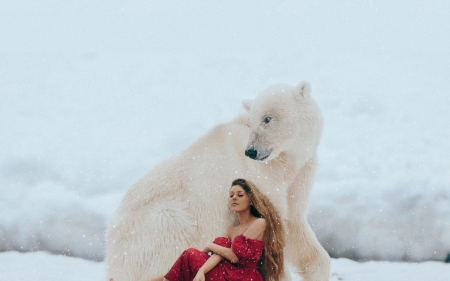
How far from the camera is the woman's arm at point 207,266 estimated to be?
1826 millimetres

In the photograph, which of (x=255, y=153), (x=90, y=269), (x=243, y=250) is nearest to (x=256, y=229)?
(x=243, y=250)

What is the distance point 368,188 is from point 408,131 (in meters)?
0.55

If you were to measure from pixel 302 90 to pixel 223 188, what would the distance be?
680 millimetres

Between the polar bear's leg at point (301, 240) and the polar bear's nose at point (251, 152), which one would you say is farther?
the polar bear's leg at point (301, 240)

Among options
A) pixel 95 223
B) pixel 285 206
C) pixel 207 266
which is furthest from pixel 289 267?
pixel 95 223

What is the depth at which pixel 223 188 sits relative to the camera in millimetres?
2424

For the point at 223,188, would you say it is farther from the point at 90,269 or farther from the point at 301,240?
the point at 90,269

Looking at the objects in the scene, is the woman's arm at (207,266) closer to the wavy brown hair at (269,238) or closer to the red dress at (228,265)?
the red dress at (228,265)

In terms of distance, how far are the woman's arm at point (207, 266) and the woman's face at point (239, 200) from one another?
0.83 feet

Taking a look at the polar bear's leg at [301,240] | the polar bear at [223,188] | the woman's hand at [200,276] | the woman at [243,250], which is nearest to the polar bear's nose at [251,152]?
the polar bear at [223,188]

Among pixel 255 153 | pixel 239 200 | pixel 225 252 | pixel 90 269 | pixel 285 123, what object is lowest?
pixel 90 269

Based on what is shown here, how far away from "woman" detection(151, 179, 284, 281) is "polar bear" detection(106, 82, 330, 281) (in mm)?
262

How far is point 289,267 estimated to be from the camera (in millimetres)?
2562

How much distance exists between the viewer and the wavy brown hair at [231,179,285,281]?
6.68 ft
